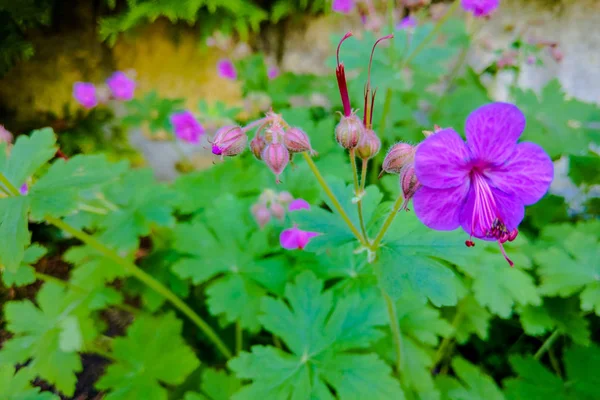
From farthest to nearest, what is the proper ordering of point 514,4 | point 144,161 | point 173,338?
1. point 144,161
2. point 514,4
3. point 173,338

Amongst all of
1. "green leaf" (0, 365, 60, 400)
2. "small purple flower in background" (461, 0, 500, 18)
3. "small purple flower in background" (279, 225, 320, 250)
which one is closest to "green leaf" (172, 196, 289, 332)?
"small purple flower in background" (279, 225, 320, 250)

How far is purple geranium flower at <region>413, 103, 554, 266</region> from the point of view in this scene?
0.74 metres

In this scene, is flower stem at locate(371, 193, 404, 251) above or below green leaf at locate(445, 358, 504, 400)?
above

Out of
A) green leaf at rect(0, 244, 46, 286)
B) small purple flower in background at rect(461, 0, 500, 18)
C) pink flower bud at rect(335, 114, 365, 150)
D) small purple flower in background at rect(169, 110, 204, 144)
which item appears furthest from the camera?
small purple flower in background at rect(169, 110, 204, 144)

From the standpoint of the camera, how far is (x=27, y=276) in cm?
136

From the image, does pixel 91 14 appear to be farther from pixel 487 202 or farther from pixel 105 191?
pixel 487 202

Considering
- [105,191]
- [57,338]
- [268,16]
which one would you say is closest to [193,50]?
[268,16]

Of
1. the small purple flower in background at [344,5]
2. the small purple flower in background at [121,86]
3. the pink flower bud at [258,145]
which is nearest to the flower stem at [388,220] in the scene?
the pink flower bud at [258,145]

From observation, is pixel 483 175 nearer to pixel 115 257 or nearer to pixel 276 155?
pixel 276 155

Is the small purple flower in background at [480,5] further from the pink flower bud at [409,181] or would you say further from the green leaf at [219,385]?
the green leaf at [219,385]

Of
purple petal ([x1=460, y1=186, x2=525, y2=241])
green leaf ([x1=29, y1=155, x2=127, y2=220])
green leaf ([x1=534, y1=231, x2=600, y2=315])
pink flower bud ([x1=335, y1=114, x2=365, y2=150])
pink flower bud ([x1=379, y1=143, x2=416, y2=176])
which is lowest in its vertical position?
green leaf ([x1=534, y1=231, x2=600, y2=315])

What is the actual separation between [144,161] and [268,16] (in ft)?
4.51

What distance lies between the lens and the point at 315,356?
1.20 metres

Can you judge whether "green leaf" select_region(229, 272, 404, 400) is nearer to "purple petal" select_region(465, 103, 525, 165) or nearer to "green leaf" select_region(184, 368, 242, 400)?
"green leaf" select_region(184, 368, 242, 400)
